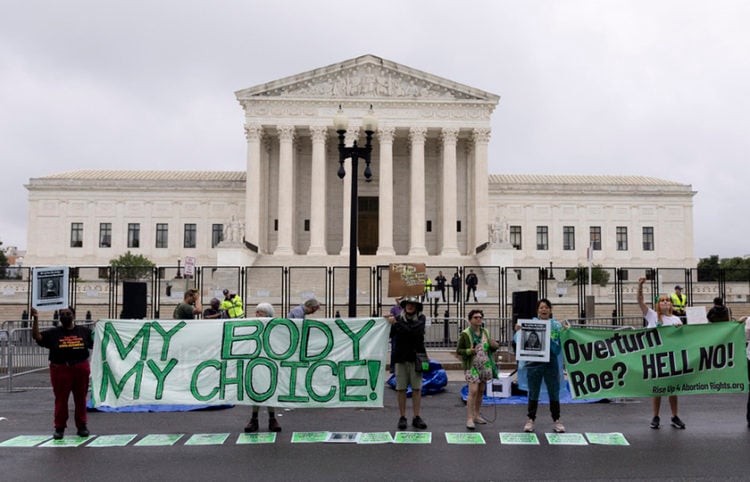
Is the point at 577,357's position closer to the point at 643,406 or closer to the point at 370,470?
the point at 643,406

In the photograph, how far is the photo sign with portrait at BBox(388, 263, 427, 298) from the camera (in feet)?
62.2

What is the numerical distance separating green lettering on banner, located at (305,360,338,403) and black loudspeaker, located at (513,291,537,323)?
6731mm

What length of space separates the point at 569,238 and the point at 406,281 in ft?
175

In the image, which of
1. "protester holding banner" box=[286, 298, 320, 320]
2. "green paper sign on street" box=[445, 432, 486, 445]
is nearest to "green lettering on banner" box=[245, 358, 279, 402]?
"protester holding banner" box=[286, 298, 320, 320]

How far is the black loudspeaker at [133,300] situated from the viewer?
66.0ft

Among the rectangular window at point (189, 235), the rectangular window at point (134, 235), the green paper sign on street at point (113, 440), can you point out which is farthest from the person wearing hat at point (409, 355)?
the rectangular window at point (134, 235)

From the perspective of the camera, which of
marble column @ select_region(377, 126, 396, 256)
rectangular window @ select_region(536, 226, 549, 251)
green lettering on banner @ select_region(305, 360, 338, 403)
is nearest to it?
green lettering on banner @ select_region(305, 360, 338, 403)

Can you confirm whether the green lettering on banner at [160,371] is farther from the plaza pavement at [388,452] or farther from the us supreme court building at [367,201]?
the us supreme court building at [367,201]

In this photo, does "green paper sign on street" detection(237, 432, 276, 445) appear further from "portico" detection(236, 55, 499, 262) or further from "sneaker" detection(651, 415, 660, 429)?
"portico" detection(236, 55, 499, 262)

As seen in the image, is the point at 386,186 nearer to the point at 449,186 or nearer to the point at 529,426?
the point at 449,186

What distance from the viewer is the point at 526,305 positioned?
17578 millimetres

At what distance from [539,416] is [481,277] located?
3596 cm

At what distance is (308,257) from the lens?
53750mm

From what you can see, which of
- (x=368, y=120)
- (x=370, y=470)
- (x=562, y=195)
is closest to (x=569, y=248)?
(x=562, y=195)
